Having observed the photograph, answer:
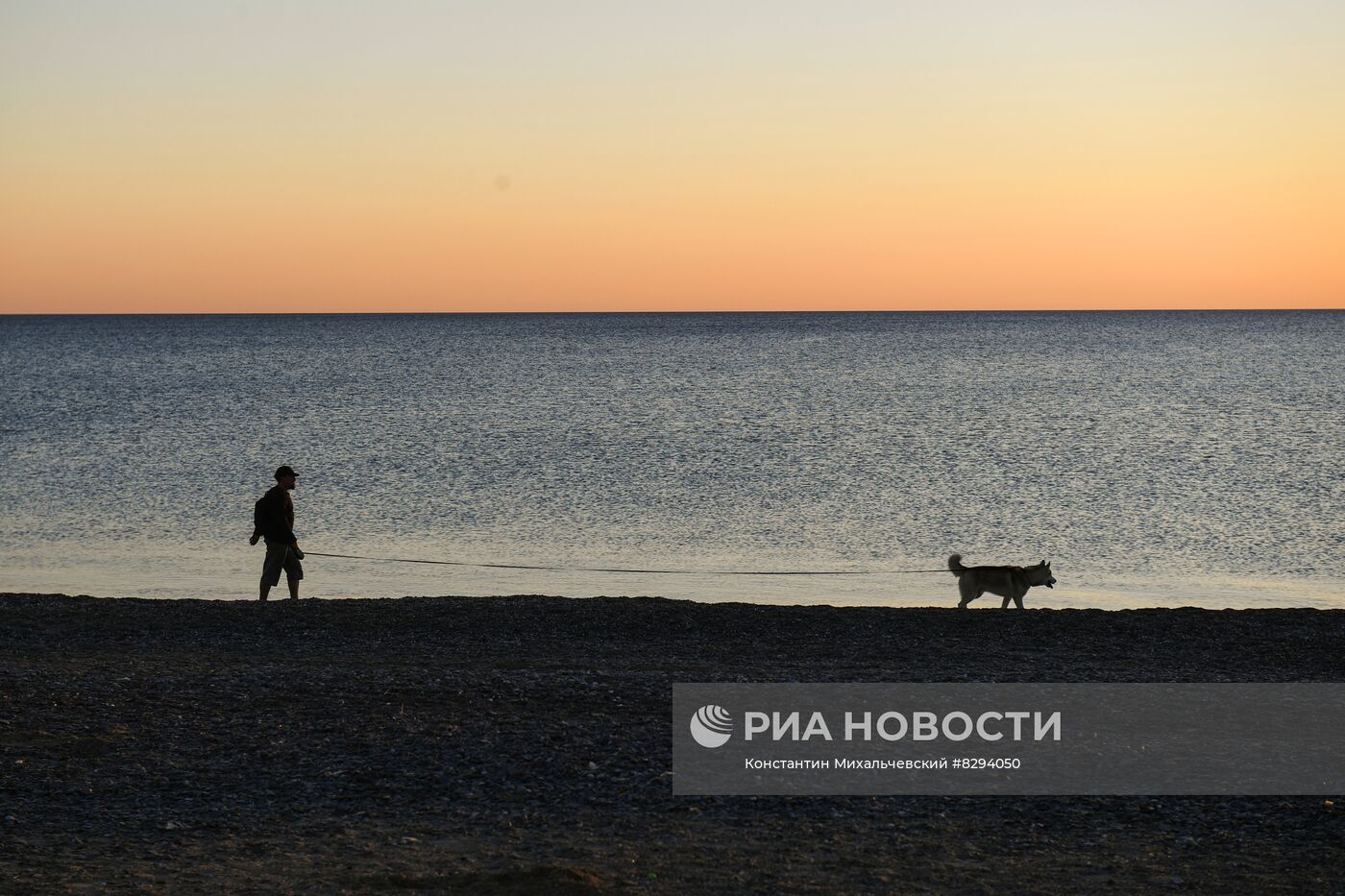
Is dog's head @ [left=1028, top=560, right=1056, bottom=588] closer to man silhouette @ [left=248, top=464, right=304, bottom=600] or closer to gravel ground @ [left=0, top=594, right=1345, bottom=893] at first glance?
gravel ground @ [left=0, top=594, right=1345, bottom=893]

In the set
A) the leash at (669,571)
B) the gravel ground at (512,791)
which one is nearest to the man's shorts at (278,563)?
the gravel ground at (512,791)

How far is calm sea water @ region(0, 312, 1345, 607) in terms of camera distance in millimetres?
22922

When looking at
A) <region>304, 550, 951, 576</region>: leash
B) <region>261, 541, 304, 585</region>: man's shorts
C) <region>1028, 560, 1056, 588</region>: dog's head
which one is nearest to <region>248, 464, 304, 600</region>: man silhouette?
<region>261, 541, 304, 585</region>: man's shorts

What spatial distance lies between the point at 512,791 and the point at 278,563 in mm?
9695

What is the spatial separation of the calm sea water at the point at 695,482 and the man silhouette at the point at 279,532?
11.2 ft

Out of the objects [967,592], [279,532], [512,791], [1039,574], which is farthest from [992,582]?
[512,791]

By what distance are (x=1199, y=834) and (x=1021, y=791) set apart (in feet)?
3.73

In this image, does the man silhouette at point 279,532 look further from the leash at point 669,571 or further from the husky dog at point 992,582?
the husky dog at point 992,582

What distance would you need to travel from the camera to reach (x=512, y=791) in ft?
28.0

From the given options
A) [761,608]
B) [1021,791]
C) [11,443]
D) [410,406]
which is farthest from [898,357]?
[1021,791]

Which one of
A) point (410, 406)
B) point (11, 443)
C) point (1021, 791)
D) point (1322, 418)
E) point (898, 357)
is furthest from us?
point (898, 357)

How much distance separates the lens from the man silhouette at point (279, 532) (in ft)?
55.1

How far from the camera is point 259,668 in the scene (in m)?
12.3

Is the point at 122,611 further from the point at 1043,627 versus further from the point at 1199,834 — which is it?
the point at 1199,834
